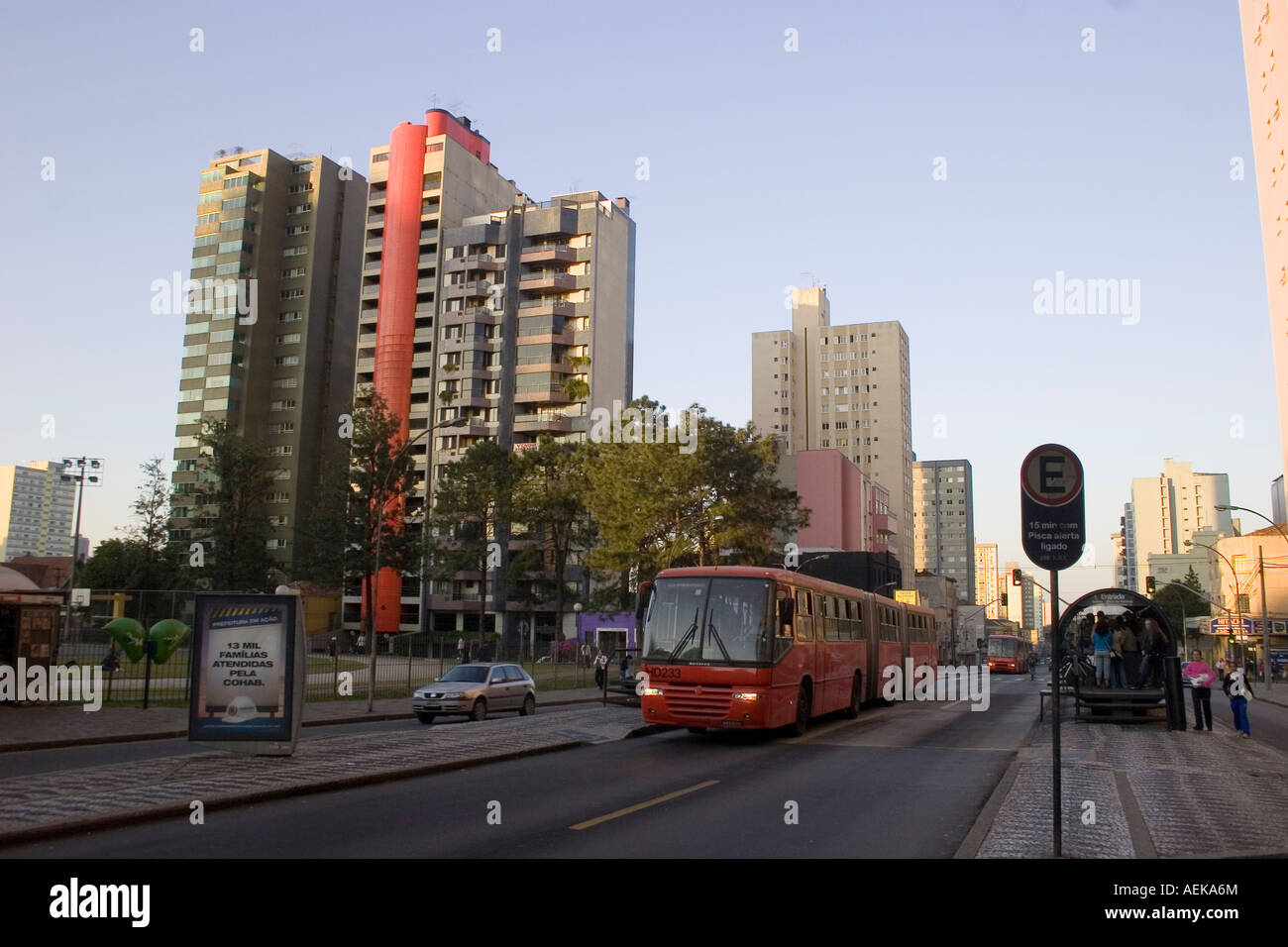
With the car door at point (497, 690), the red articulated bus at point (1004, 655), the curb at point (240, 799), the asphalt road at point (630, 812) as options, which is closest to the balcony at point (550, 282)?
the red articulated bus at point (1004, 655)

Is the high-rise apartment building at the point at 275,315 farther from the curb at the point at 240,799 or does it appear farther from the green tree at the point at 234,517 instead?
the curb at the point at 240,799

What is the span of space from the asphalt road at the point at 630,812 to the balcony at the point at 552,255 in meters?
72.4

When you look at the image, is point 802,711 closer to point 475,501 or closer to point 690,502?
point 690,502

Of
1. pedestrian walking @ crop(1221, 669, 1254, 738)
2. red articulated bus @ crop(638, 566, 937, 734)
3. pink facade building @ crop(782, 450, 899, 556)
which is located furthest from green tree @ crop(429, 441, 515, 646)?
pedestrian walking @ crop(1221, 669, 1254, 738)

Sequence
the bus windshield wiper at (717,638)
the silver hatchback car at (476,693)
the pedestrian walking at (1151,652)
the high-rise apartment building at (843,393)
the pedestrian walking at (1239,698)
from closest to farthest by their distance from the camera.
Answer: the bus windshield wiper at (717,638)
the pedestrian walking at (1239,698)
the pedestrian walking at (1151,652)
the silver hatchback car at (476,693)
the high-rise apartment building at (843,393)

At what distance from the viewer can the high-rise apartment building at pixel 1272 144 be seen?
52.9 metres

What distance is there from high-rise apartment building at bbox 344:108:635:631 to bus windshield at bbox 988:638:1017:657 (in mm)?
36047

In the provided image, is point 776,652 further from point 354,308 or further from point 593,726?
point 354,308

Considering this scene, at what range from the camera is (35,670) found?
22969mm

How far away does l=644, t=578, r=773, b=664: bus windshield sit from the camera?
17188 mm
